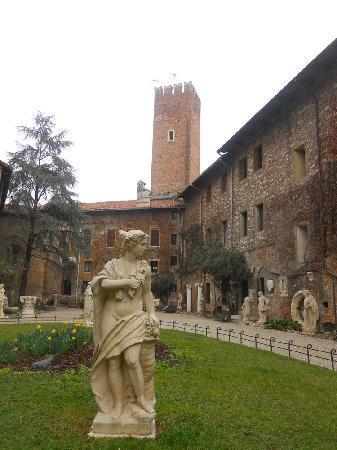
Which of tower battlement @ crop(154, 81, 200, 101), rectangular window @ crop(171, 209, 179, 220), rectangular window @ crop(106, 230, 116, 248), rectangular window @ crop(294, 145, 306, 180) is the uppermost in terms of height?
tower battlement @ crop(154, 81, 200, 101)

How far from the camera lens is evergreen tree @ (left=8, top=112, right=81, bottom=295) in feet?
89.7

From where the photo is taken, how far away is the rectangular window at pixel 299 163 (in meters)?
18.4

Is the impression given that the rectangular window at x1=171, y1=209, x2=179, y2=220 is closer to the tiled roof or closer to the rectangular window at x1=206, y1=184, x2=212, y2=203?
the tiled roof

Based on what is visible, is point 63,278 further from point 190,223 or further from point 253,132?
point 253,132

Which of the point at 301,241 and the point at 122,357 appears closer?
the point at 122,357

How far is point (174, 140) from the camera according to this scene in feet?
138

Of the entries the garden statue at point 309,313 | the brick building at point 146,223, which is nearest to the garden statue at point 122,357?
the garden statue at point 309,313

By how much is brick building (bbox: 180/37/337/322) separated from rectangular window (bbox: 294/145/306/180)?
0.14ft

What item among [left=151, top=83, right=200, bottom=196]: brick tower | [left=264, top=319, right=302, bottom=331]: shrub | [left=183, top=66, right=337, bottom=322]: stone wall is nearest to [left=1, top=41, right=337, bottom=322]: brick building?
[left=183, top=66, right=337, bottom=322]: stone wall

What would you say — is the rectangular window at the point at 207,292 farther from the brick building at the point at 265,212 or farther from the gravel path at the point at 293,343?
the gravel path at the point at 293,343

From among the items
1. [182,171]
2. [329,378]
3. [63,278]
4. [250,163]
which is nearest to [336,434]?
[329,378]

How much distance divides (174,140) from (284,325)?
2804cm

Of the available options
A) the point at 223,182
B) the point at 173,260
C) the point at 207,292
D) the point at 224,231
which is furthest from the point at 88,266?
the point at 223,182

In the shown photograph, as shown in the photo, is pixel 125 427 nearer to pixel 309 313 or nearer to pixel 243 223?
pixel 309 313
